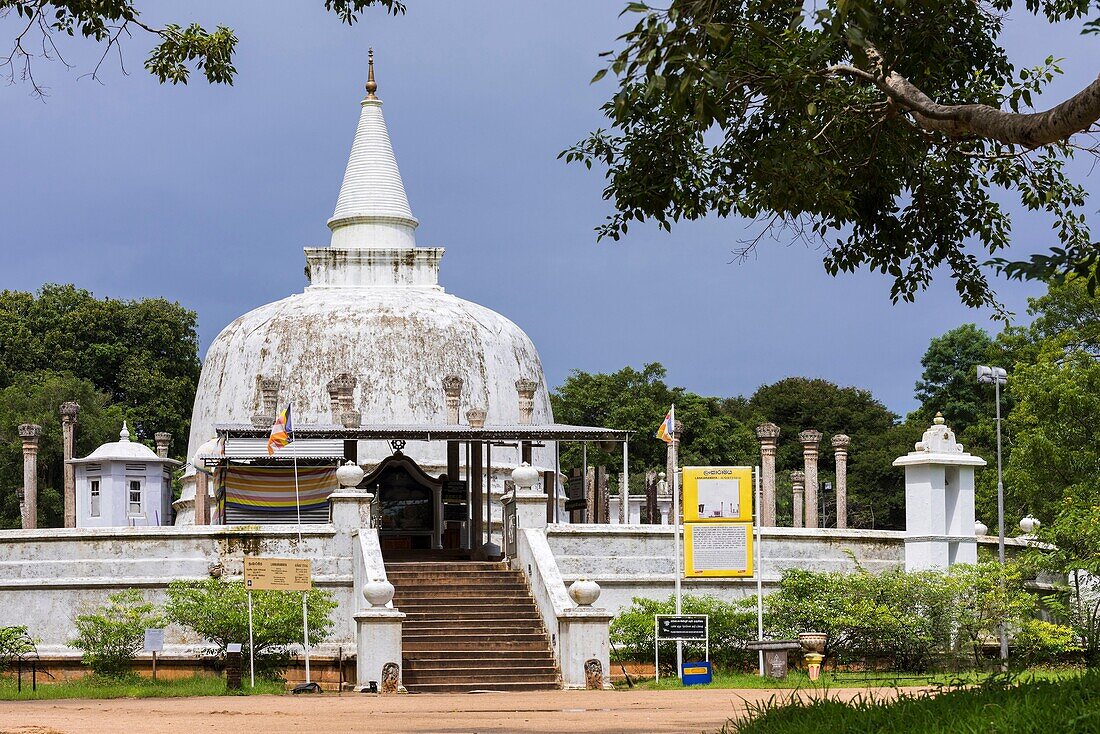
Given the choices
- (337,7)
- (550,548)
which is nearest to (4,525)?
(550,548)

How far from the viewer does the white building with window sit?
1517 inches

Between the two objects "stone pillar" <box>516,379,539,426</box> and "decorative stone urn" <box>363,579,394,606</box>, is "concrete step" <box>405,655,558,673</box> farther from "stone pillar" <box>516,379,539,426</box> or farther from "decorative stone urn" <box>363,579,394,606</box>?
"stone pillar" <box>516,379,539,426</box>

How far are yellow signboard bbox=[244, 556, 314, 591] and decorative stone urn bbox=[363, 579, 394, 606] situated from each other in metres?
0.98

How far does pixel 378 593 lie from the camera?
22.7m

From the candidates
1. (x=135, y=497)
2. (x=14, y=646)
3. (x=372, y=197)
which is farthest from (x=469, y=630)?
(x=372, y=197)

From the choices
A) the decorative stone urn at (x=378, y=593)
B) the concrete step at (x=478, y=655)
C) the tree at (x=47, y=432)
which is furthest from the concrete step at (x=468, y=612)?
the tree at (x=47, y=432)

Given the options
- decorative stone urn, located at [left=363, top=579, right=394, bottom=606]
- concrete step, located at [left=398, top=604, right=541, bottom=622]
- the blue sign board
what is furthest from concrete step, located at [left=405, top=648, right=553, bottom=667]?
the blue sign board

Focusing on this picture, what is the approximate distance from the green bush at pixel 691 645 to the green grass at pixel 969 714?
1366 cm

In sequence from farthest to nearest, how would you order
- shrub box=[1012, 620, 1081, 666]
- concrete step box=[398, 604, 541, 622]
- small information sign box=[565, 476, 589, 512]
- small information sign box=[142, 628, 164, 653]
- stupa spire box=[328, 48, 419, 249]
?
stupa spire box=[328, 48, 419, 249] < small information sign box=[565, 476, 589, 512] < shrub box=[1012, 620, 1081, 666] < concrete step box=[398, 604, 541, 622] < small information sign box=[142, 628, 164, 653]

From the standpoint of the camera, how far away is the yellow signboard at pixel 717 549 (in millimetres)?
24984

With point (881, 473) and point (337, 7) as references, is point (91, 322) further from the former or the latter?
point (337, 7)

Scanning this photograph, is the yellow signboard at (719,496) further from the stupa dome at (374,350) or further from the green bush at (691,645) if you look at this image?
the stupa dome at (374,350)

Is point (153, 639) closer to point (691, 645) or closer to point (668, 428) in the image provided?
point (691, 645)

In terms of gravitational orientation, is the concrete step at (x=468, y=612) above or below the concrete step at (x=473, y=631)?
above
